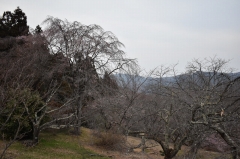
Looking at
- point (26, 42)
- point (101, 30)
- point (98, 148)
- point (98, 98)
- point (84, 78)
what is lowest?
point (98, 148)

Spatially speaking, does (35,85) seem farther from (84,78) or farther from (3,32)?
(3,32)

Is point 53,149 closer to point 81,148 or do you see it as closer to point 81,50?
point 81,148

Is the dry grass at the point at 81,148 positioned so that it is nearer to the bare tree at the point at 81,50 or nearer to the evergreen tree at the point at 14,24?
the bare tree at the point at 81,50

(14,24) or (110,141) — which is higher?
(14,24)

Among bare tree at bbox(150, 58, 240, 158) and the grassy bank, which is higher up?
bare tree at bbox(150, 58, 240, 158)

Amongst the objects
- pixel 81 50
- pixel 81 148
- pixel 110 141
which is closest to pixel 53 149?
pixel 81 148

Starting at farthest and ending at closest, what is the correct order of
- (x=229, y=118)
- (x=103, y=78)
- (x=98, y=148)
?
1. (x=103, y=78)
2. (x=98, y=148)
3. (x=229, y=118)

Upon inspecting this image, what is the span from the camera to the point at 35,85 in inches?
504

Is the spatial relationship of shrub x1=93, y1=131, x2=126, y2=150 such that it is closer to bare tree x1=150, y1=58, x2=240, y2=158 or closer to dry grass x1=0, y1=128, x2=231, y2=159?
dry grass x1=0, y1=128, x2=231, y2=159

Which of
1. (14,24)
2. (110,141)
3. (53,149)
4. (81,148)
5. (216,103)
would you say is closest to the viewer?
(216,103)

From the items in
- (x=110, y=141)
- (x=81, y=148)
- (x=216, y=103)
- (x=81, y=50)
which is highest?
(x=81, y=50)

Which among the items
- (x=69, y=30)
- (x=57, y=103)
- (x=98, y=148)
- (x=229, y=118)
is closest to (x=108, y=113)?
(x=98, y=148)

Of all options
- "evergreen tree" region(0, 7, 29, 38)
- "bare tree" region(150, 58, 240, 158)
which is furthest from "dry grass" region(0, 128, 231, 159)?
"evergreen tree" region(0, 7, 29, 38)

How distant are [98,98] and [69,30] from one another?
4854mm
